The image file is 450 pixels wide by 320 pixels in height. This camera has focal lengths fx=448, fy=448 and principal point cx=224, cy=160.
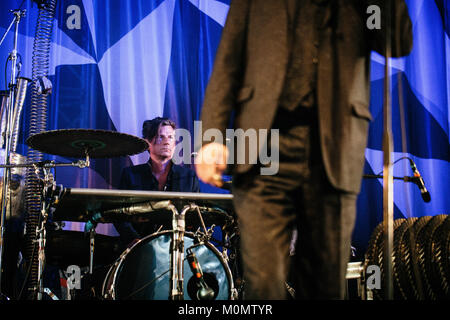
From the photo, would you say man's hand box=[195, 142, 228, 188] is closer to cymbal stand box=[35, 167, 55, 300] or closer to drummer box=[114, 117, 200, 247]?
cymbal stand box=[35, 167, 55, 300]

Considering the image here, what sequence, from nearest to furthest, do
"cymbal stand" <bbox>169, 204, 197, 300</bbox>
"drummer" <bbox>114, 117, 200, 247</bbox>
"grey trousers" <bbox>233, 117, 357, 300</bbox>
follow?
"grey trousers" <bbox>233, 117, 357, 300</bbox>, "cymbal stand" <bbox>169, 204, 197, 300</bbox>, "drummer" <bbox>114, 117, 200, 247</bbox>

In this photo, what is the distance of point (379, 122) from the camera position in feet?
17.3

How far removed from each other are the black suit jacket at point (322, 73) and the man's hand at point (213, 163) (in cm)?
6

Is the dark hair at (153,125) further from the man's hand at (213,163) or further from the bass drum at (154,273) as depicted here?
the man's hand at (213,163)

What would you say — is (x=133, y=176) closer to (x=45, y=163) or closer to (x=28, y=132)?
(x=28, y=132)

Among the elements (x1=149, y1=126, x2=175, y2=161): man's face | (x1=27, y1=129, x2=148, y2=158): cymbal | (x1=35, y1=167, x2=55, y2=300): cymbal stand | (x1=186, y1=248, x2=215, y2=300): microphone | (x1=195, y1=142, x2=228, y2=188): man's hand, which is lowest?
(x1=186, y1=248, x2=215, y2=300): microphone

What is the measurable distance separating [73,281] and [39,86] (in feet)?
6.31

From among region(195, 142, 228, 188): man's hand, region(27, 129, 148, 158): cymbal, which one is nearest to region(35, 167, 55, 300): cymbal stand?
region(27, 129, 148, 158): cymbal

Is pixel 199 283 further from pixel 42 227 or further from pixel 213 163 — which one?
pixel 213 163

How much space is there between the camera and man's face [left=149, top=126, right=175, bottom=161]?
498cm

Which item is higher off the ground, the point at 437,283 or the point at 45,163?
the point at 45,163

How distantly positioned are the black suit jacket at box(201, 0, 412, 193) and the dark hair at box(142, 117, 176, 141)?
3.48 meters
